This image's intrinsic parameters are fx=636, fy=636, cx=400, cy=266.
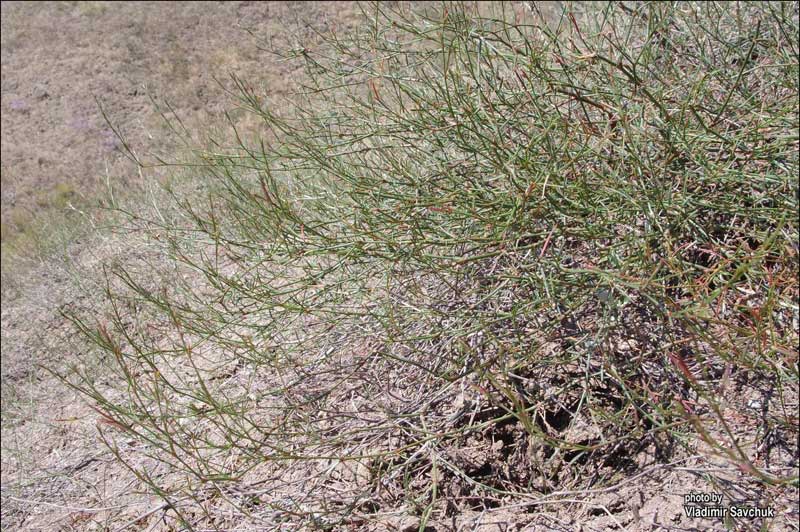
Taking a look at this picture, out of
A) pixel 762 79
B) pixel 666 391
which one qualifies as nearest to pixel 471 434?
pixel 666 391

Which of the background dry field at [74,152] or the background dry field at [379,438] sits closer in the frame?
the background dry field at [379,438]

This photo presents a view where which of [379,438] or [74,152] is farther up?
[74,152]

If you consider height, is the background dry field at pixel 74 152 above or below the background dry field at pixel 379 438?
above

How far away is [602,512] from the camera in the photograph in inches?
73.2

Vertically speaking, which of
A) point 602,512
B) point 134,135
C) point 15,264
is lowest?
point 602,512

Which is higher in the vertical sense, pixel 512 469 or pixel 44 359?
pixel 44 359

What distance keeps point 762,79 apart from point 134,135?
32.0 ft

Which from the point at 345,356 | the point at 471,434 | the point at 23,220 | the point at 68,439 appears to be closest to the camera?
the point at 471,434

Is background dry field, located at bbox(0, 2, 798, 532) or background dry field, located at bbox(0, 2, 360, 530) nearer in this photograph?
background dry field, located at bbox(0, 2, 798, 532)

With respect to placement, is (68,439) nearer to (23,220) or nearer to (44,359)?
(44,359)

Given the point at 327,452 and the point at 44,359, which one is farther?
the point at 44,359

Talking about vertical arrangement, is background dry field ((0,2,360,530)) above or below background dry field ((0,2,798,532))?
above

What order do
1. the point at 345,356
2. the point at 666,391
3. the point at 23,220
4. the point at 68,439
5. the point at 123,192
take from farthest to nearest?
the point at 23,220 → the point at 123,192 → the point at 68,439 → the point at 345,356 → the point at 666,391

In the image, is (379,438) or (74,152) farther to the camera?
(74,152)
